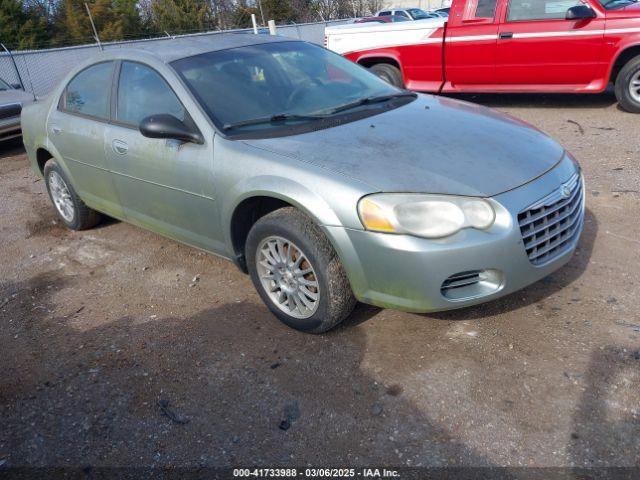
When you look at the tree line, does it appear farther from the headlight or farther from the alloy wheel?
the headlight

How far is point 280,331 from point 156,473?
113 cm

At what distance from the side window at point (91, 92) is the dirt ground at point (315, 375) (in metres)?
1.32

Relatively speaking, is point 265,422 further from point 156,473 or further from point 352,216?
point 352,216

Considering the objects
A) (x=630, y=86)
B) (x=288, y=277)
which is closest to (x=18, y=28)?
(x=630, y=86)

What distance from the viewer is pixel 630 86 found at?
7.11 m

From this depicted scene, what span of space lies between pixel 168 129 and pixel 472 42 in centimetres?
612

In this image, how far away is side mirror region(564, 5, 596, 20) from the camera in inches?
277

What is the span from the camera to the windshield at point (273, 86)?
11.3 feet

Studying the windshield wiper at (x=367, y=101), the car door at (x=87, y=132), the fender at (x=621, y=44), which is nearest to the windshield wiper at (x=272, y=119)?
the windshield wiper at (x=367, y=101)

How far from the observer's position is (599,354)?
2.77 metres

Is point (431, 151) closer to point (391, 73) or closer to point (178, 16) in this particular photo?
point (391, 73)

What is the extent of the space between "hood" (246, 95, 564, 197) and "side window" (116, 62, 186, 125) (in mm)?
780

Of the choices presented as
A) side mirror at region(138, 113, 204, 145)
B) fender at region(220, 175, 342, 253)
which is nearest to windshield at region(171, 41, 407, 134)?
side mirror at region(138, 113, 204, 145)

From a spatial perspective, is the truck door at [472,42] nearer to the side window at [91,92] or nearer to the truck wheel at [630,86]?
the truck wheel at [630,86]
